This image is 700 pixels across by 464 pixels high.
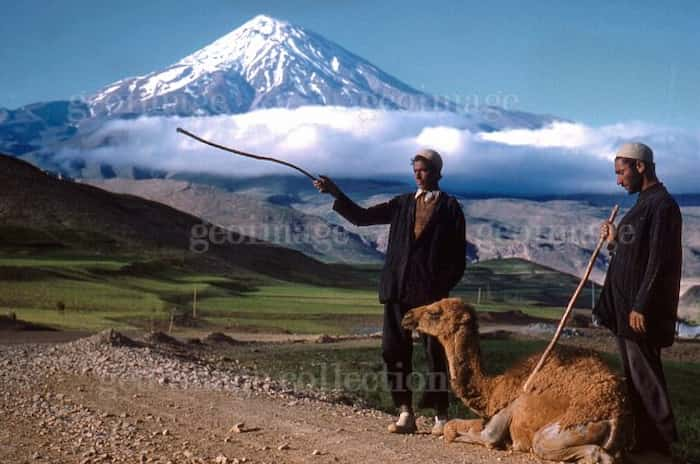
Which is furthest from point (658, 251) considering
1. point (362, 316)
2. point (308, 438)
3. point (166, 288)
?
point (166, 288)

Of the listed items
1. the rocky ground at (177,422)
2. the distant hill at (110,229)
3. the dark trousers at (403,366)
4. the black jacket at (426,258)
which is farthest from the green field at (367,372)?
the distant hill at (110,229)

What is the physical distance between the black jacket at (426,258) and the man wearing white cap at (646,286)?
A: 133 cm

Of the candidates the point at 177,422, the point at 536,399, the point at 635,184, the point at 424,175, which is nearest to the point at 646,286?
the point at 635,184

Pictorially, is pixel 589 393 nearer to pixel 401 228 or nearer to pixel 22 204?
pixel 401 228

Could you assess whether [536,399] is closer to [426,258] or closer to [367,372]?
[426,258]

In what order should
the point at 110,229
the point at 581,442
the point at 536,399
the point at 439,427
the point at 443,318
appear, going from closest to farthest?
the point at 581,442
the point at 536,399
the point at 443,318
the point at 439,427
the point at 110,229

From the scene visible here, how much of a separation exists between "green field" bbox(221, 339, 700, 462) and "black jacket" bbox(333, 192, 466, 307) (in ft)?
8.45

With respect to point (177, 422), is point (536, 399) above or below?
above

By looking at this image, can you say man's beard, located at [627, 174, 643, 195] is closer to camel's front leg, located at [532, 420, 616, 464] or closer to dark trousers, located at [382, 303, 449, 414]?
camel's front leg, located at [532, 420, 616, 464]

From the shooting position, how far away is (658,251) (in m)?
6.73

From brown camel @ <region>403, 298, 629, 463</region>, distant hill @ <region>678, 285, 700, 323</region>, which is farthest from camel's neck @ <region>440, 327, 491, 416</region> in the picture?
distant hill @ <region>678, 285, 700, 323</region>

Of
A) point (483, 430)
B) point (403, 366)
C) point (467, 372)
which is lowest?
point (483, 430)

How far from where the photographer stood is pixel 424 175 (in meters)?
7.97

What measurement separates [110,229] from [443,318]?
3377 inches
